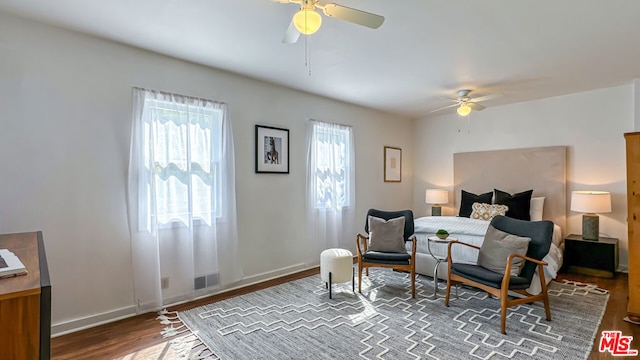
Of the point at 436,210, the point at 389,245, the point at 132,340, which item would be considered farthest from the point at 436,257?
the point at 132,340

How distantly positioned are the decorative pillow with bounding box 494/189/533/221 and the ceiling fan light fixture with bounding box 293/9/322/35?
413 cm

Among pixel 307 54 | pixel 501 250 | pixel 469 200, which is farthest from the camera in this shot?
pixel 469 200

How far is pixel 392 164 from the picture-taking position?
5973 mm

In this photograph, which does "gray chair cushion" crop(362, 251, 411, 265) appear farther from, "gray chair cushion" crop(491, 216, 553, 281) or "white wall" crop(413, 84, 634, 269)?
"white wall" crop(413, 84, 634, 269)

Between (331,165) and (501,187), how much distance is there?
2.85 metres

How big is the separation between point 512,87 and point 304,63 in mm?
2874

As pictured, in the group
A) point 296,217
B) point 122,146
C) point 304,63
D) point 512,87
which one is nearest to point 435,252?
point 296,217

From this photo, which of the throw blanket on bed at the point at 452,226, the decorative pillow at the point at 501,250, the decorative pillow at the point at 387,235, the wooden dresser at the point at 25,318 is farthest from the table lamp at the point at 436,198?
the wooden dresser at the point at 25,318

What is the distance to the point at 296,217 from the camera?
14.3 feet

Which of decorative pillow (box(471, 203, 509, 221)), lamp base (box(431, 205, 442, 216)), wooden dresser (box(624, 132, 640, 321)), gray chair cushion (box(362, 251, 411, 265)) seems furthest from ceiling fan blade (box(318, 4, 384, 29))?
lamp base (box(431, 205, 442, 216))

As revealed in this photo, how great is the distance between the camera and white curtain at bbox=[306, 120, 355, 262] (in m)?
4.48

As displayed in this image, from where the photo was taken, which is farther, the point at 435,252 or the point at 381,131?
the point at 381,131

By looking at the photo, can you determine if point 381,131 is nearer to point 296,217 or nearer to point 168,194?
point 296,217

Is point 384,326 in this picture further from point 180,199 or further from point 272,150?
point 272,150
